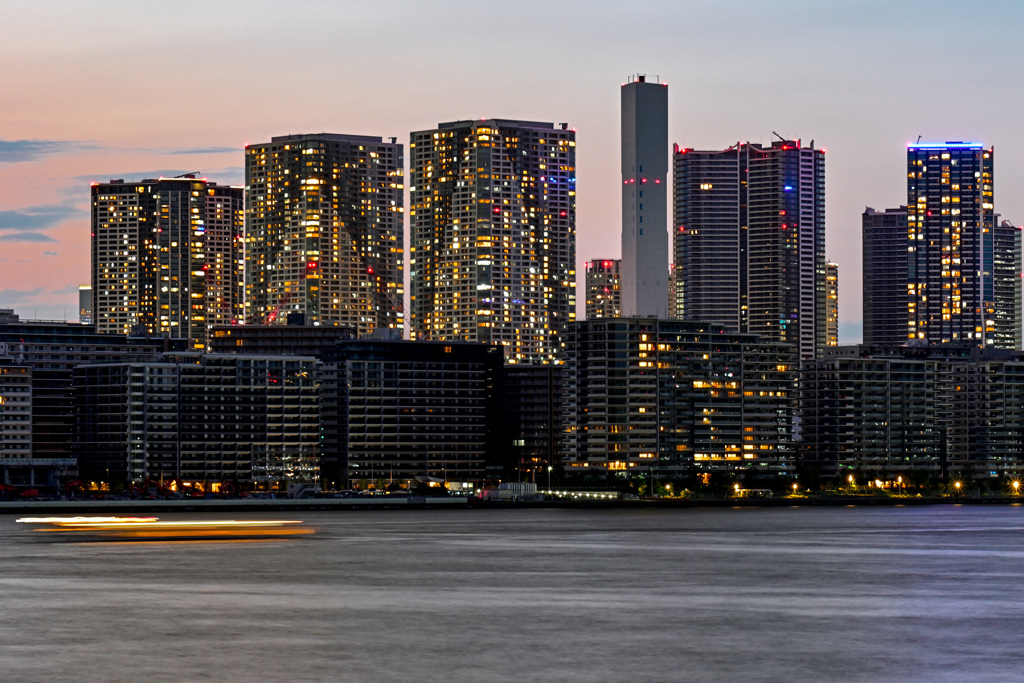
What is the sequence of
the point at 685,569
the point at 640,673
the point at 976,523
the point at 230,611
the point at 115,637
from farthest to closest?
the point at 976,523 → the point at 685,569 → the point at 230,611 → the point at 115,637 → the point at 640,673

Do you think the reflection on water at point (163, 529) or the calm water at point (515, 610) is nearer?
the calm water at point (515, 610)

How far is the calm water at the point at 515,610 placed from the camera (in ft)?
183

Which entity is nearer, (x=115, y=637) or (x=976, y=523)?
(x=115, y=637)

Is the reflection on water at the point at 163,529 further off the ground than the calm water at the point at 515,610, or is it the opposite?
the calm water at the point at 515,610

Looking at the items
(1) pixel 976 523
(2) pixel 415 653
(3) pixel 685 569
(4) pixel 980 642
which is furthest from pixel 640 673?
(1) pixel 976 523

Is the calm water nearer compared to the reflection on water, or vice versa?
the calm water

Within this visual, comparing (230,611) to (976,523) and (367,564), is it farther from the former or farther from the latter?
(976,523)

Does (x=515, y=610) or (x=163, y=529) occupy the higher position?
(x=515, y=610)

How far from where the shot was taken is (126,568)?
98.9 metres

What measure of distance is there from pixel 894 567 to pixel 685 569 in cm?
1342

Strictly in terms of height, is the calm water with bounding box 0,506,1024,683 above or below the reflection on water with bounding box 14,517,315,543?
above

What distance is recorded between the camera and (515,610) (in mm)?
72562

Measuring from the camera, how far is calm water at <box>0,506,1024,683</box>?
183 feet

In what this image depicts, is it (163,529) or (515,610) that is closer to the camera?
(515,610)
